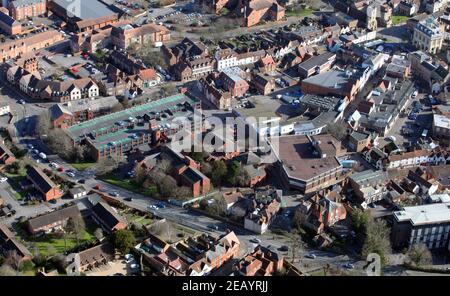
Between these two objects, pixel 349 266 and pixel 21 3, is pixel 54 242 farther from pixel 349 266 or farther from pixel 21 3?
pixel 21 3

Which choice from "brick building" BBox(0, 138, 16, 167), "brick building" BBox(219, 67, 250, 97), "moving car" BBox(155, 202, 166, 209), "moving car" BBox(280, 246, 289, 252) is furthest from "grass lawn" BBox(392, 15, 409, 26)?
"brick building" BBox(0, 138, 16, 167)

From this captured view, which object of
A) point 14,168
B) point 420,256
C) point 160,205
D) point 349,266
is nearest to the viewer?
point 420,256

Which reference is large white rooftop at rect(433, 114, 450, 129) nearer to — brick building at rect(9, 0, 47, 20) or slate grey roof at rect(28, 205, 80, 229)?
slate grey roof at rect(28, 205, 80, 229)

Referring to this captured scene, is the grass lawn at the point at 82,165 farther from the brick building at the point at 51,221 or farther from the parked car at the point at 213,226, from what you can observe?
the parked car at the point at 213,226

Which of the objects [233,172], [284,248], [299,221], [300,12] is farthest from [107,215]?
[300,12]

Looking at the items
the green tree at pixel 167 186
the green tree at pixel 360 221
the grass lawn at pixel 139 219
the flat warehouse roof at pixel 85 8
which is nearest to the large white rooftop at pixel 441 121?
the green tree at pixel 360 221

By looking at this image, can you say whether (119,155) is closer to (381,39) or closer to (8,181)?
(8,181)

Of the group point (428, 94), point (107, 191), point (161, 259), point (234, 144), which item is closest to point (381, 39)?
point (428, 94)
